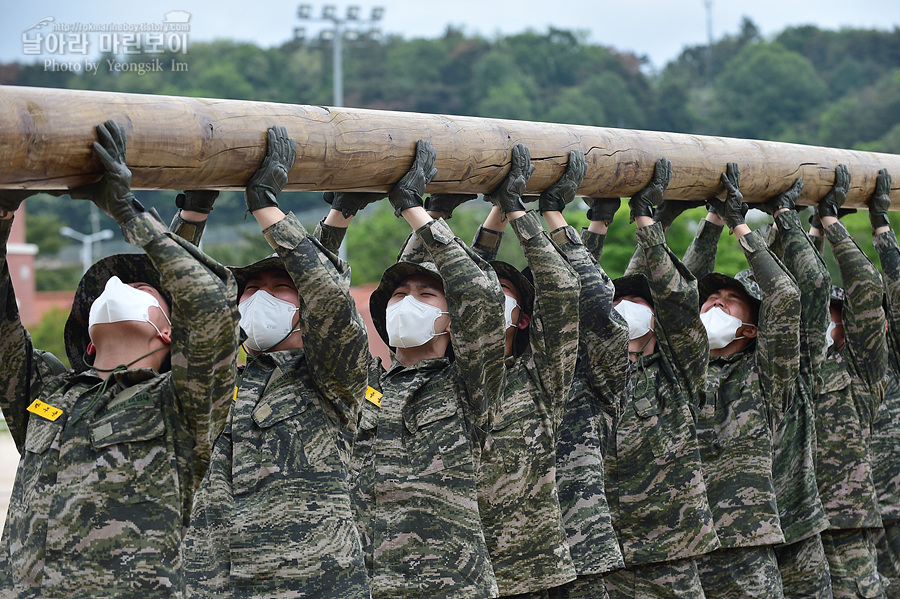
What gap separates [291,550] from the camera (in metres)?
4.12

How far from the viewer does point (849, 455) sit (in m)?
6.93

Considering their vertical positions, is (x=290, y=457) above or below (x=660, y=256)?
below

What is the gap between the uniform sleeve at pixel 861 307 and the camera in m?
6.67

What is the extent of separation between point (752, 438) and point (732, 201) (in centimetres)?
137

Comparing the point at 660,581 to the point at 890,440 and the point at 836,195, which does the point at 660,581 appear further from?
the point at 890,440

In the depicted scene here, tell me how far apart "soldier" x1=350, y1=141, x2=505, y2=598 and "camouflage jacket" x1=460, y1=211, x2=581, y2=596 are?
176 mm

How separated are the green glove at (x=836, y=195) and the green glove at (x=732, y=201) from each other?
840 mm

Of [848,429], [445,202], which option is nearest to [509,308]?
[445,202]

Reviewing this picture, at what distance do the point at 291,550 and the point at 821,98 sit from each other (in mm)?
82450

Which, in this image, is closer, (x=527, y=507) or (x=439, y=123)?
(x=439, y=123)

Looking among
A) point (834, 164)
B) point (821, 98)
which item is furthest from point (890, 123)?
point (834, 164)

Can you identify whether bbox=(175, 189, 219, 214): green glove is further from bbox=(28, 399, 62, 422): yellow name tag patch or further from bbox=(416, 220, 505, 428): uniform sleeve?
bbox=(28, 399, 62, 422): yellow name tag patch

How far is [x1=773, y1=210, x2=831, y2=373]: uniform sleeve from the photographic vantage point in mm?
6309

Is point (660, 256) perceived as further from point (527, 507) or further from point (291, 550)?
point (291, 550)
